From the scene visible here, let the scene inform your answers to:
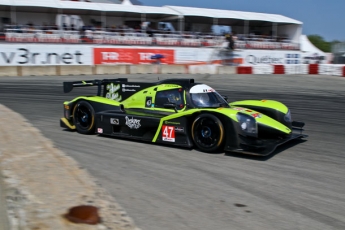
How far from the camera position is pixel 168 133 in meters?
6.54

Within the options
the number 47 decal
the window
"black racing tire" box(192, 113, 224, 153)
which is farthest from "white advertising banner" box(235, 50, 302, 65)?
"black racing tire" box(192, 113, 224, 153)

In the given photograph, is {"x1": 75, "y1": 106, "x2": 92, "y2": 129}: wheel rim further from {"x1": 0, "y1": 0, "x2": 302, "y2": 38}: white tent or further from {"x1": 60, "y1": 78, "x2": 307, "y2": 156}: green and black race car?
{"x1": 0, "y1": 0, "x2": 302, "y2": 38}: white tent

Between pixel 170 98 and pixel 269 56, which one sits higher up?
pixel 269 56

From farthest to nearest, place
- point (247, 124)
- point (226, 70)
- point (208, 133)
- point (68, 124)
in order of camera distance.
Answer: point (226, 70) < point (68, 124) < point (208, 133) < point (247, 124)

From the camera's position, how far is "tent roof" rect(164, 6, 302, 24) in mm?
32875

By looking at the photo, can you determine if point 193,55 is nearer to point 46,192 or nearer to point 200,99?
point 200,99

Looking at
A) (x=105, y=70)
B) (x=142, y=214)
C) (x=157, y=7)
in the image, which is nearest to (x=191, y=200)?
(x=142, y=214)

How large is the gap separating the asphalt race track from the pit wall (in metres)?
12.6

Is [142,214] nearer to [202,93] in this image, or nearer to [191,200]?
[191,200]

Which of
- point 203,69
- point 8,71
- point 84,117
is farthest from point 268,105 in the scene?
point 8,71

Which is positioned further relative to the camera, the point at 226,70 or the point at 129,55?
the point at 129,55

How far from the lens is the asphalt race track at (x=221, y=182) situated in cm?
371

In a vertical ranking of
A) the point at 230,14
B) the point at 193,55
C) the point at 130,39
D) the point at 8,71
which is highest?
the point at 230,14

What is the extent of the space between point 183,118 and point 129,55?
20.3m
